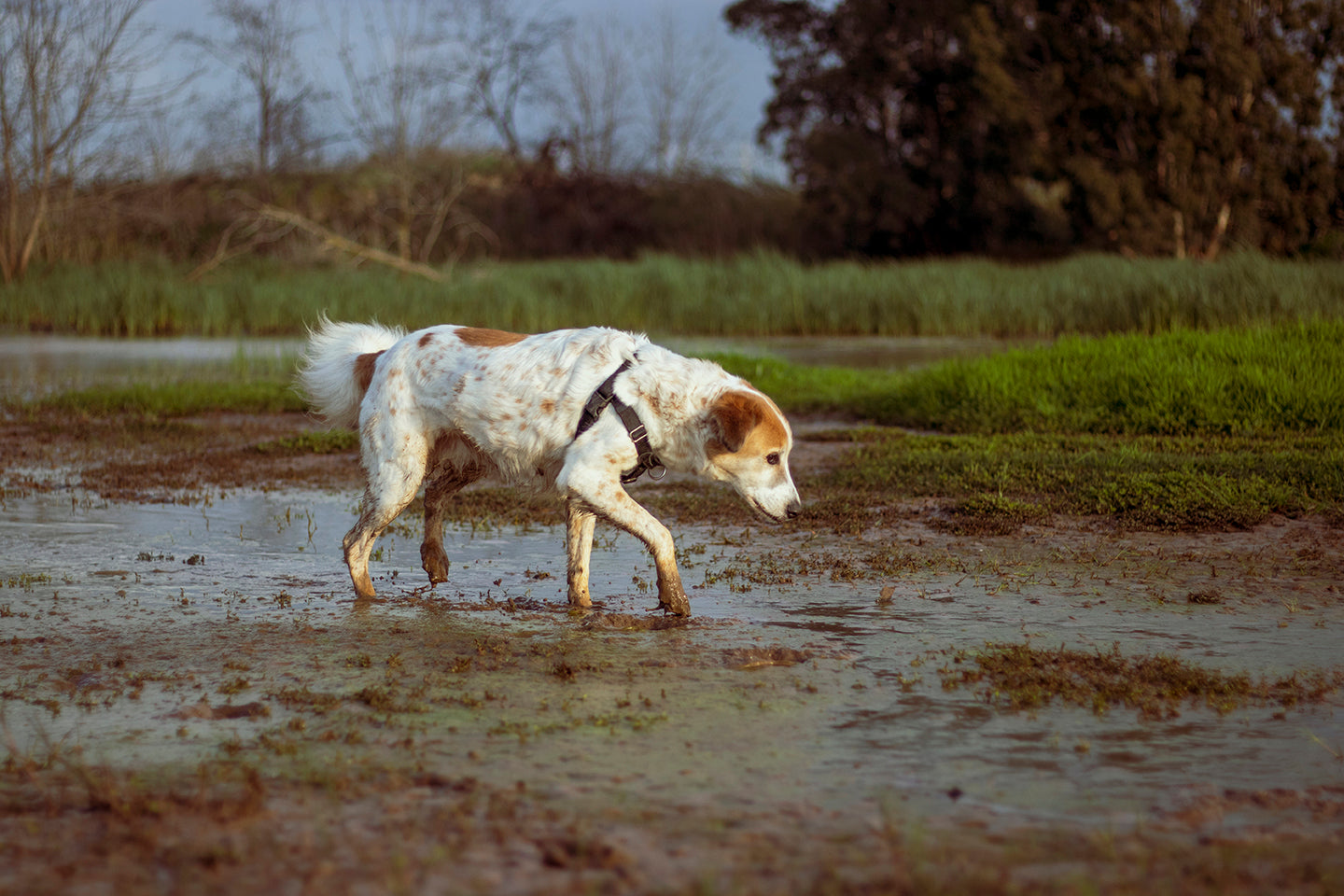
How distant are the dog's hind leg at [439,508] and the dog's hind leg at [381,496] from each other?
1.22ft

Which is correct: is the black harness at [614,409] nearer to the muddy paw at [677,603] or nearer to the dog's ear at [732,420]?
the dog's ear at [732,420]

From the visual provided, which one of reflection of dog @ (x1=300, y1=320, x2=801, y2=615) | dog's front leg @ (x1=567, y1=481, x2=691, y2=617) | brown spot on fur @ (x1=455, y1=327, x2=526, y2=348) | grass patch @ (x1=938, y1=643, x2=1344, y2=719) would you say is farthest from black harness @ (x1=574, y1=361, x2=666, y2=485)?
grass patch @ (x1=938, y1=643, x2=1344, y2=719)

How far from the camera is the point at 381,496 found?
6492mm

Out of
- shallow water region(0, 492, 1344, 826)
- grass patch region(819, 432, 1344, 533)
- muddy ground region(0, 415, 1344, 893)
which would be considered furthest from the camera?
Answer: grass patch region(819, 432, 1344, 533)

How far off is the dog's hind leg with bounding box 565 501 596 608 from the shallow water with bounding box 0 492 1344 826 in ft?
0.50

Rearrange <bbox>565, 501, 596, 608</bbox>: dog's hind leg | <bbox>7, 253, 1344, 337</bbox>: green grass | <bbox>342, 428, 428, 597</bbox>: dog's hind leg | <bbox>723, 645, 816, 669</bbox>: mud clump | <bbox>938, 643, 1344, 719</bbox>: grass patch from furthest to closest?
<bbox>7, 253, 1344, 337</bbox>: green grass, <bbox>342, 428, 428, 597</bbox>: dog's hind leg, <bbox>565, 501, 596, 608</bbox>: dog's hind leg, <bbox>723, 645, 816, 669</bbox>: mud clump, <bbox>938, 643, 1344, 719</bbox>: grass patch

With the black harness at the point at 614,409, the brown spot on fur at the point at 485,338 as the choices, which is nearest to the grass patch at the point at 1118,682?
the black harness at the point at 614,409

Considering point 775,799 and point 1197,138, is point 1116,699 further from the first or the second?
point 1197,138

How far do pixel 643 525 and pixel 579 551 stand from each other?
56 centimetres

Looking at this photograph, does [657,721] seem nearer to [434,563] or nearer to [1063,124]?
[434,563]

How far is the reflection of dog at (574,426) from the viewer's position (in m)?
6.11

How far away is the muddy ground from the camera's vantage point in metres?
3.41

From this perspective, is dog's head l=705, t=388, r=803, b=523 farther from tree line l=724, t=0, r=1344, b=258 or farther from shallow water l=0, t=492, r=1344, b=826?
tree line l=724, t=0, r=1344, b=258

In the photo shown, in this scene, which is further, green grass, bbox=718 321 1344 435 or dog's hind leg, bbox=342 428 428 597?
green grass, bbox=718 321 1344 435
